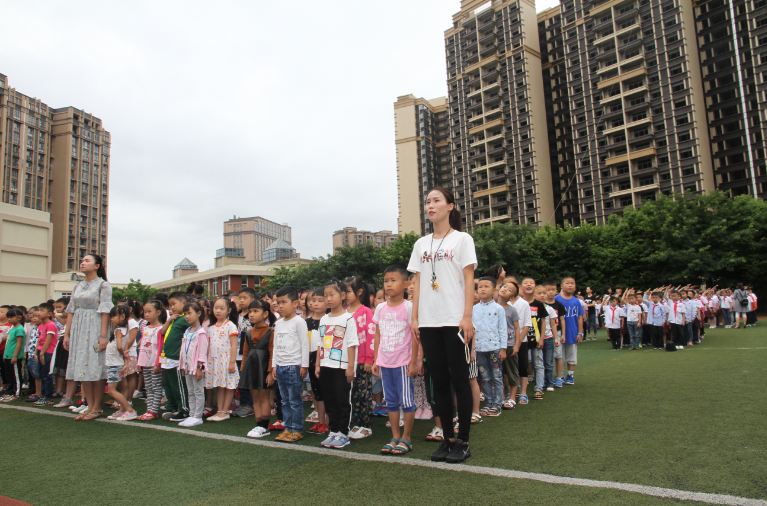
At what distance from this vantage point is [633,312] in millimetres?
12914

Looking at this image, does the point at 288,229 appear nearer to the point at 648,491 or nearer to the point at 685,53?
the point at 685,53

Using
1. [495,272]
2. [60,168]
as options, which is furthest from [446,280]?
[60,168]

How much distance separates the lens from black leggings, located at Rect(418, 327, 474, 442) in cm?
349

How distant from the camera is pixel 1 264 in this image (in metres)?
16.2

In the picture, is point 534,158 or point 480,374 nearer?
point 480,374

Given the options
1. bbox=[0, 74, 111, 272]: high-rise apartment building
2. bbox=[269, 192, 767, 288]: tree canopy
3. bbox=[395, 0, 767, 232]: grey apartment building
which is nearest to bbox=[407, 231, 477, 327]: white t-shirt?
bbox=[269, 192, 767, 288]: tree canopy

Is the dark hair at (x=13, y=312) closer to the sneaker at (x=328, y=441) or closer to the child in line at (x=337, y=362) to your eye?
the child in line at (x=337, y=362)

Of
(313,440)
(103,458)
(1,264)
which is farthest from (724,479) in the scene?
(1,264)

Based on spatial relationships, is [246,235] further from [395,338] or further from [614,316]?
[395,338]

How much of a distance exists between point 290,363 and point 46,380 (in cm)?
544

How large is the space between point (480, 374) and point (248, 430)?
2753mm

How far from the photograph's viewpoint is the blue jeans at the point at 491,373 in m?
5.53

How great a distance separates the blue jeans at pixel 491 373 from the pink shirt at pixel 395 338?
5.83 ft

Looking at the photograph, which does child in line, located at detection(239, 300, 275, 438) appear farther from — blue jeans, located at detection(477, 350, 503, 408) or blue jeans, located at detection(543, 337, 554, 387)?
blue jeans, located at detection(543, 337, 554, 387)
